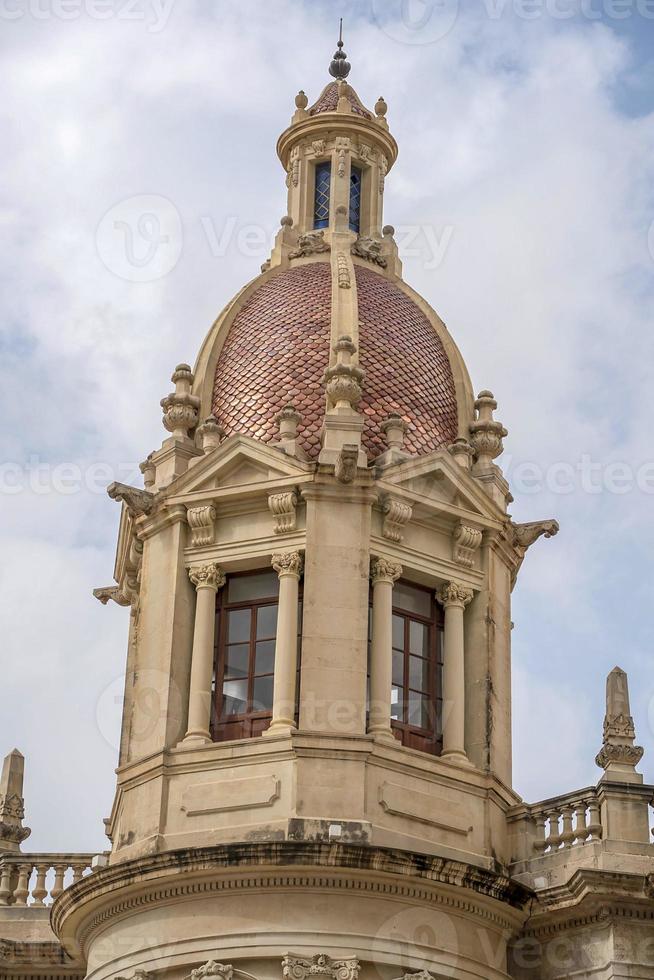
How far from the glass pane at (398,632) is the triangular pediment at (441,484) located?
1.82 metres

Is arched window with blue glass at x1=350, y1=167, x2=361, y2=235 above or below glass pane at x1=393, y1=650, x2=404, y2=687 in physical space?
above

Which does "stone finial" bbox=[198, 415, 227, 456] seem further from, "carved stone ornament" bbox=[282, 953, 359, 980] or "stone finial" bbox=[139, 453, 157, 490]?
"carved stone ornament" bbox=[282, 953, 359, 980]

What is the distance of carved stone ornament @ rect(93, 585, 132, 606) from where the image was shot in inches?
1351

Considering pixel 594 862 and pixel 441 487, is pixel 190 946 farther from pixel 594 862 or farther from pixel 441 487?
pixel 441 487

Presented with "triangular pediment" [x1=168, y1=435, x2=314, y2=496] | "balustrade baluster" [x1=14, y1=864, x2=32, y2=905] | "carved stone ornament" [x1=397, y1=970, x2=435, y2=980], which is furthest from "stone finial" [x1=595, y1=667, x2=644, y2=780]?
"balustrade baluster" [x1=14, y1=864, x2=32, y2=905]

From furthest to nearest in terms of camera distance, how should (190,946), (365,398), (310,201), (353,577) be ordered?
1. (310,201)
2. (365,398)
3. (353,577)
4. (190,946)

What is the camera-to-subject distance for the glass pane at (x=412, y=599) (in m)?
31.8

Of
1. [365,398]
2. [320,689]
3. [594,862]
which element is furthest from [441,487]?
[594,862]

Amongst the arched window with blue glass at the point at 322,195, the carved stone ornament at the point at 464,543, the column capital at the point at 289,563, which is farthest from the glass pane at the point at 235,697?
the arched window with blue glass at the point at 322,195

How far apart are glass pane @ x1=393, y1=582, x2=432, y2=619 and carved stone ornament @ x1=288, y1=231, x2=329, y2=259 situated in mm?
7054

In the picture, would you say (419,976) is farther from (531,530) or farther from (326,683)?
(531,530)

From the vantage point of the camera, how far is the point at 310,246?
118ft

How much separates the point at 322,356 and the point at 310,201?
452 cm

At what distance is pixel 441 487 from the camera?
32.3m
